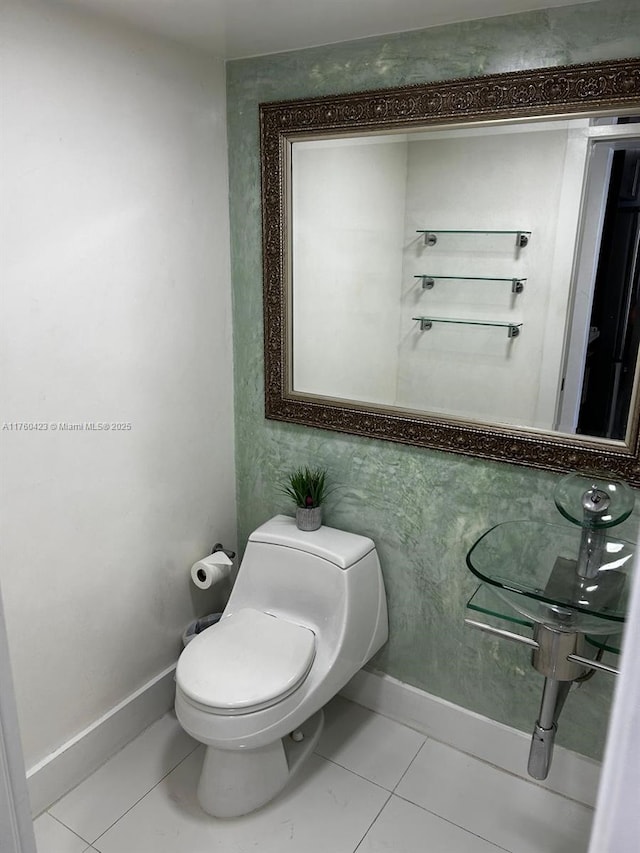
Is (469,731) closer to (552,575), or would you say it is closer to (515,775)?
(515,775)

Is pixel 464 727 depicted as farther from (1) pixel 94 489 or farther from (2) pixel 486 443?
(1) pixel 94 489

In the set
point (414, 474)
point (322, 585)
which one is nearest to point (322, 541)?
point (322, 585)

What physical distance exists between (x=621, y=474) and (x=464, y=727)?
102cm

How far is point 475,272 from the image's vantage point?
1.77m

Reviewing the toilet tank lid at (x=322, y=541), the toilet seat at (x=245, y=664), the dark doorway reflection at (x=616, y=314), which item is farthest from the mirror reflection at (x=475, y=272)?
the toilet seat at (x=245, y=664)

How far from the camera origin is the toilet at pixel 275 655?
170cm

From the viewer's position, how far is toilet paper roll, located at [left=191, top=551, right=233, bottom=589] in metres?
2.19

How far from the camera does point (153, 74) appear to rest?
1818 millimetres

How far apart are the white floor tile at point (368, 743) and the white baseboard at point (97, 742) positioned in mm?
584

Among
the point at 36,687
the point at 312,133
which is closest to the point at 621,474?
the point at 312,133

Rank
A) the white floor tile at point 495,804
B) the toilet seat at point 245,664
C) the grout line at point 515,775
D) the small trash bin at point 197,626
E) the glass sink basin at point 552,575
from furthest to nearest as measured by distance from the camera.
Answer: the small trash bin at point 197,626, the grout line at point 515,775, the white floor tile at point 495,804, the toilet seat at point 245,664, the glass sink basin at point 552,575

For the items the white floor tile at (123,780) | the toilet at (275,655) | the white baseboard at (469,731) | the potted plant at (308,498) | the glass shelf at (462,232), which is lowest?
the white floor tile at (123,780)

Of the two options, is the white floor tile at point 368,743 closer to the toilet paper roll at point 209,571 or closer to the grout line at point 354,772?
the grout line at point 354,772

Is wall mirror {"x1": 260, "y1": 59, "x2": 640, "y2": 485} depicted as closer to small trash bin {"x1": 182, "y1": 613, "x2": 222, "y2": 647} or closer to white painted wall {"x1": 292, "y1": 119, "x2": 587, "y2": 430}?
white painted wall {"x1": 292, "y1": 119, "x2": 587, "y2": 430}
